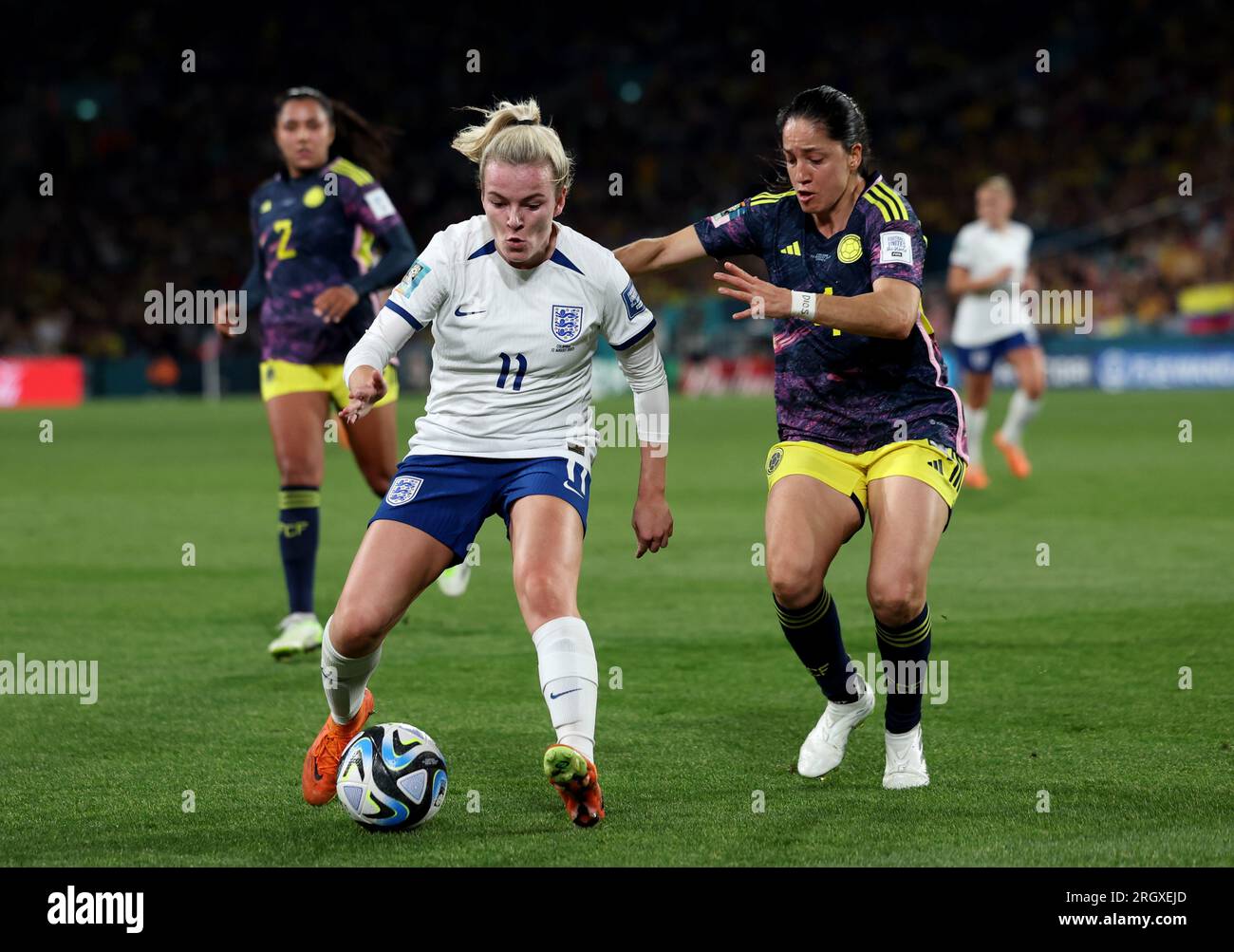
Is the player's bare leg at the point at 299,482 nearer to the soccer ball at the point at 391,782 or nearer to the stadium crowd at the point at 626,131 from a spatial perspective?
the soccer ball at the point at 391,782

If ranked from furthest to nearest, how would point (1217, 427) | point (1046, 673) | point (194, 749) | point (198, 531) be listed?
point (1217, 427) < point (198, 531) < point (1046, 673) < point (194, 749)

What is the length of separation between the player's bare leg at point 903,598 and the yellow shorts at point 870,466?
0.05 m

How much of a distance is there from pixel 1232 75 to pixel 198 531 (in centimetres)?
2852

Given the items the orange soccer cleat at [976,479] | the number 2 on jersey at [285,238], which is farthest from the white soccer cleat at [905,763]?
the orange soccer cleat at [976,479]

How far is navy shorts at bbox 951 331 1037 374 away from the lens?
46.3 feet

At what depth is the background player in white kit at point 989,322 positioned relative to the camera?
46.2 feet

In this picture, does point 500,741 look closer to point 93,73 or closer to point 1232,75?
point 1232,75

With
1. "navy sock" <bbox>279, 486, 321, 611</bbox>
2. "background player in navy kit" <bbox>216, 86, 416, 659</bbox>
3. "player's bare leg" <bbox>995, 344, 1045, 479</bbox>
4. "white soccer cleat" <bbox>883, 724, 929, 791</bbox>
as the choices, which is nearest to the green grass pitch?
"white soccer cleat" <bbox>883, 724, 929, 791</bbox>

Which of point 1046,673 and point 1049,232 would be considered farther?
point 1049,232

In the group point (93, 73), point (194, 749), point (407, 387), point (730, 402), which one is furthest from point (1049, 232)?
point (194, 749)

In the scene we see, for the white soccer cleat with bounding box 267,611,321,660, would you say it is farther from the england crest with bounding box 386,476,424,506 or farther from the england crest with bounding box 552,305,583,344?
the england crest with bounding box 552,305,583,344

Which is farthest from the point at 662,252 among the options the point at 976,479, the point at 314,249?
the point at 976,479

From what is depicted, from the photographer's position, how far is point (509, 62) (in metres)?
38.2

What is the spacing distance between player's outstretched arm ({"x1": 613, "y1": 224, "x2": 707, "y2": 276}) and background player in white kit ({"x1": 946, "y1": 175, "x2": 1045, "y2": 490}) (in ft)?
29.1
